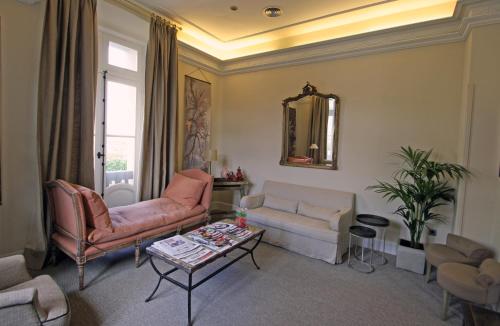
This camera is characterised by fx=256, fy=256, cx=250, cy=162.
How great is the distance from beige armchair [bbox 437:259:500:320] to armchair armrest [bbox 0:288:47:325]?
2.89 m

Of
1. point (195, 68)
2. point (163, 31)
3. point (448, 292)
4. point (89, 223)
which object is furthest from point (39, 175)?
point (448, 292)

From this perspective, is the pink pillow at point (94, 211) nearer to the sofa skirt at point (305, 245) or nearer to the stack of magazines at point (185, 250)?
the stack of magazines at point (185, 250)

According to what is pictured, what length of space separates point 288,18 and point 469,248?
354cm

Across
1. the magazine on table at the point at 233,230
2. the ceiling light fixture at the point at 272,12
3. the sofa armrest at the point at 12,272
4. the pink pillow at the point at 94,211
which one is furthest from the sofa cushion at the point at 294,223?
the ceiling light fixture at the point at 272,12

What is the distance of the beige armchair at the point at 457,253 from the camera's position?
2434 mm

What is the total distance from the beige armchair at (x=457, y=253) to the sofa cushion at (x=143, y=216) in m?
2.77

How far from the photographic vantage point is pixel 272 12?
349 centimetres

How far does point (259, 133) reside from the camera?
4.77 meters

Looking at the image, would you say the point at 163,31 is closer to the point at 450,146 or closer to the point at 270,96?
the point at 270,96

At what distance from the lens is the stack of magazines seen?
208 cm

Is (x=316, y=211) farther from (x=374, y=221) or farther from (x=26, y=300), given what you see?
(x=26, y=300)

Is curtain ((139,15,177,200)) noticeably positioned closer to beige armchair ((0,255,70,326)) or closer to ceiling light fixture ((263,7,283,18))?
ceiling light fixture ((263,7,283,18))

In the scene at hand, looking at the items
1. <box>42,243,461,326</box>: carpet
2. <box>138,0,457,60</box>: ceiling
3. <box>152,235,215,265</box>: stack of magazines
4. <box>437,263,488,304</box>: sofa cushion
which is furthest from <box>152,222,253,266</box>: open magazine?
<box>138,0,457,60</box>: ceiling

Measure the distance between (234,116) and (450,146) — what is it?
11.4 feet
